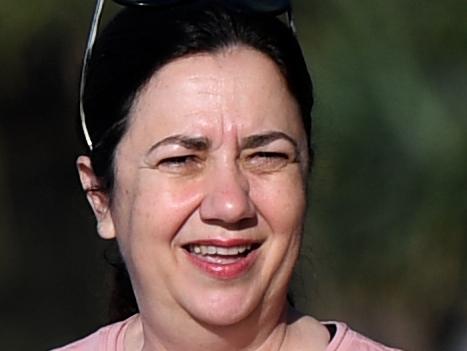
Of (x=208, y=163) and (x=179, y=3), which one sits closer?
(x=208, y=163)

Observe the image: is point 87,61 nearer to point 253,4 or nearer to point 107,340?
point 253,4

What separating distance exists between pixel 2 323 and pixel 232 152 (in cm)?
378

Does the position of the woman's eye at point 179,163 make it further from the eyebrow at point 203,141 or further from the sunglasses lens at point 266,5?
the sunglasses lens at point 266,5

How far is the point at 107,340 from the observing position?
316cm

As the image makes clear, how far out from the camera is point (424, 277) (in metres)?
6.25

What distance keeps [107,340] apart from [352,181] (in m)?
3.14

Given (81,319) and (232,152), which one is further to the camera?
(81,319)

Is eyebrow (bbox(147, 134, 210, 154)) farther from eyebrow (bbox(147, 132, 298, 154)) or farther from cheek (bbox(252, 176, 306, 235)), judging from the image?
cheek (bbox(252, 176, 306, 235))

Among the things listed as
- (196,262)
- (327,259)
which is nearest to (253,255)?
(196,262)

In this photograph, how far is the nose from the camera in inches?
104

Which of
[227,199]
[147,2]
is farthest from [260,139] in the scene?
[147,2]

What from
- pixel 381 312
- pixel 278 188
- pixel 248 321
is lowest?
pixel 381 312

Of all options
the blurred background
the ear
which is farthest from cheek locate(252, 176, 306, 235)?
the blurred background

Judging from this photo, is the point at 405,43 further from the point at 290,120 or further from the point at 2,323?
the point at 290,120
